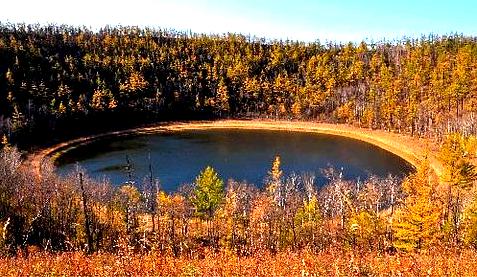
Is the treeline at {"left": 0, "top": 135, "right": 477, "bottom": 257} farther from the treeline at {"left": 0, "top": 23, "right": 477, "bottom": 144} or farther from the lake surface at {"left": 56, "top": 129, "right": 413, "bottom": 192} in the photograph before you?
the treeline at {"left": 0, "top": 23, "right": 477, "bottom": 144}

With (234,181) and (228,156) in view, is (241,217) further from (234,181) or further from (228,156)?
(228,156)

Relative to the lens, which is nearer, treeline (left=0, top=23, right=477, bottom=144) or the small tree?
the small tree

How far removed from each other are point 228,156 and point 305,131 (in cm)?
4312

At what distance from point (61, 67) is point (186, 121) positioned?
46550 millimetres

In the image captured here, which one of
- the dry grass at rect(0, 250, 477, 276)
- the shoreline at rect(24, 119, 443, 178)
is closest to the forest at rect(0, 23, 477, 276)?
the dry grass at rect(0, 250, 477, 276)

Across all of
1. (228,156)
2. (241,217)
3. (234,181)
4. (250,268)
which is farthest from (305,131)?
(250,268)

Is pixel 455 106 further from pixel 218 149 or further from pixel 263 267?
pixel 263 267

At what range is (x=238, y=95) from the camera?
610 ft

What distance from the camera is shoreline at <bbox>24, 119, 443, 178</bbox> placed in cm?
11169

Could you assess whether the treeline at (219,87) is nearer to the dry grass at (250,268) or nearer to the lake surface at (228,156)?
the lake surface at (228,156)

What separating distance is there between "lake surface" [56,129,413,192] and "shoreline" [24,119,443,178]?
2959mm

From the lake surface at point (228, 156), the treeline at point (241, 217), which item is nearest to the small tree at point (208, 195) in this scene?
the treeline at point (241, 217)

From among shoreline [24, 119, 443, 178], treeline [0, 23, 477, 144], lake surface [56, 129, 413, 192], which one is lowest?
lake surface [56, 129, 413, 192]

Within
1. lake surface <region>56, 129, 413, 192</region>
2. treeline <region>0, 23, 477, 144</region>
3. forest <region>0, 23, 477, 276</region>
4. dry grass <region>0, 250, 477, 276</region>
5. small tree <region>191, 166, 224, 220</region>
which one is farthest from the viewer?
treeline <region>0, 23, 477, 144</region>
